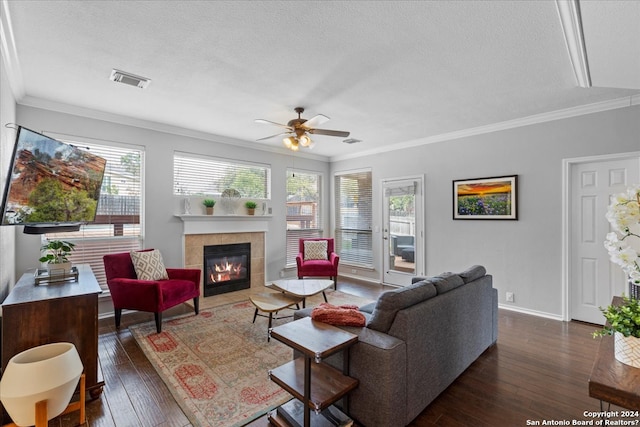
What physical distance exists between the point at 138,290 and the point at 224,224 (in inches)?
73.8

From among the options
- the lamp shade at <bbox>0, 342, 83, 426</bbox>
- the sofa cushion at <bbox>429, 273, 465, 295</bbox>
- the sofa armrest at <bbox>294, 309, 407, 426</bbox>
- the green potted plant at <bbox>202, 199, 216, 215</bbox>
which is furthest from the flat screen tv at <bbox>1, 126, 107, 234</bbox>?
the sofa cushion at <bbox>429, 273, 465, 295</bbox>

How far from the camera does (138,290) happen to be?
3389 mm

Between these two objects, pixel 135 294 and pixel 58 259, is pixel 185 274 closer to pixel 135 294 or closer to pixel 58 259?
pixel 135 294

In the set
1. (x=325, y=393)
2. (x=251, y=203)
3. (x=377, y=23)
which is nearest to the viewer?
(x=325, y=393)

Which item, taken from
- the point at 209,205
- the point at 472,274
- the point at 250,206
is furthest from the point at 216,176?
the point at 472,274

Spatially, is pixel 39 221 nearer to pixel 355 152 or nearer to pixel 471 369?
pixel 471 369

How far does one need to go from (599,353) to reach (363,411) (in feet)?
4.20

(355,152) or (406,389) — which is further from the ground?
(355,152)

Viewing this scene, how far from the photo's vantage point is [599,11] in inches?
71.3

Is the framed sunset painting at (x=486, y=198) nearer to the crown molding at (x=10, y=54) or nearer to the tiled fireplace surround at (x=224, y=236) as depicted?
the tiled fireplace surround at (x=224, y=236)

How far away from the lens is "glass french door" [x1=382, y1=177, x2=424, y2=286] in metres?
5.31

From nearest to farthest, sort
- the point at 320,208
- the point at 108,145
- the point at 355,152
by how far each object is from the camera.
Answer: the point at 108,145
the point at 355,152
the point at 320,208

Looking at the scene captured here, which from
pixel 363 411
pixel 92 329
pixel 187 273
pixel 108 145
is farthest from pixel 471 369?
pixel 108 145

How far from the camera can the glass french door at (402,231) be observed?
5309 mm
